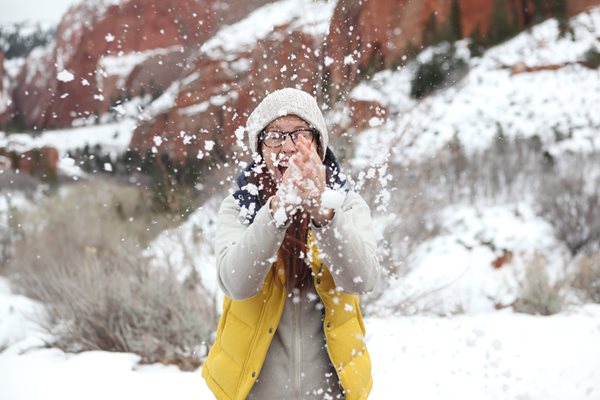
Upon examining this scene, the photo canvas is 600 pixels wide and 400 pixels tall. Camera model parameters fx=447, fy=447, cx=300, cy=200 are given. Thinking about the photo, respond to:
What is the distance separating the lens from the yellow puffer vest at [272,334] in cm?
110

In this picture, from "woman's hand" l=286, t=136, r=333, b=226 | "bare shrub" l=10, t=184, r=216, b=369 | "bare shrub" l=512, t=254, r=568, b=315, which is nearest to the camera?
"woman's hand" l=286, t=136, r=333, b=226

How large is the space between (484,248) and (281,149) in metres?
11.0

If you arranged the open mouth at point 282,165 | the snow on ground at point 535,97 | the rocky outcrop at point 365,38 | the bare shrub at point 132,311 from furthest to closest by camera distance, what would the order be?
the snow on ground at point 535,97 < the bare shrub at point 132,311 < the rocky outcrop at point 365,38 < the open mouth at point 282,165

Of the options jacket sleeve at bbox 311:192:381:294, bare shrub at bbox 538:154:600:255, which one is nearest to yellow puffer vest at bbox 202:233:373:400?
jacket sleeve at bbox 311:192:381:294

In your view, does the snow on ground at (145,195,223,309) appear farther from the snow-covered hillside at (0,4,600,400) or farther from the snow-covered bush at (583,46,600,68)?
the snow-covered bush at (583,46,600,68)

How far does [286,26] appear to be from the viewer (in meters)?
2.57

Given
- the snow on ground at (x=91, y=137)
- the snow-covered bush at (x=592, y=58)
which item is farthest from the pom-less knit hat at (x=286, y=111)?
the snow-covered bush at (x=592, y=58)

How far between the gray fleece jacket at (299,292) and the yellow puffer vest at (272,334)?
4cm

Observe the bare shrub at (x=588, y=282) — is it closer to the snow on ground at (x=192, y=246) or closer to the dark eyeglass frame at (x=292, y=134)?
the snow on ground at (x=192, y=246)

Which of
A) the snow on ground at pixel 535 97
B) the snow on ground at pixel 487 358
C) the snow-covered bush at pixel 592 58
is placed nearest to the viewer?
the snow on ground at pixel 487 358

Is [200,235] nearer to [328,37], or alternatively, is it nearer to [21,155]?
[328,37]

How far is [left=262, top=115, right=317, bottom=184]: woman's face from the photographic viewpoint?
1.08 m

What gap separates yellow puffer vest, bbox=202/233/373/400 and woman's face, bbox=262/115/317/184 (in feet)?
0.59

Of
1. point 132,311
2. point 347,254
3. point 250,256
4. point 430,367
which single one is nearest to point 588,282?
point 430,367
